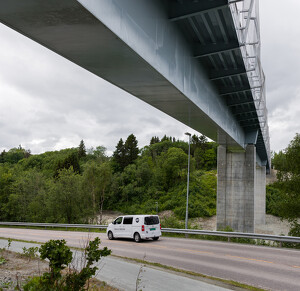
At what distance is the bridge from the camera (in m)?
4.99

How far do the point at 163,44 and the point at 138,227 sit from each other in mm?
12234

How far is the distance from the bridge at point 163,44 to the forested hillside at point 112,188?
2847 centimetres

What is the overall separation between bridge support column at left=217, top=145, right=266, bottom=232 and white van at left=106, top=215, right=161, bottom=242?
9.18 m

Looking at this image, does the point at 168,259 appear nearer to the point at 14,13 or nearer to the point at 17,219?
the point at 14,13

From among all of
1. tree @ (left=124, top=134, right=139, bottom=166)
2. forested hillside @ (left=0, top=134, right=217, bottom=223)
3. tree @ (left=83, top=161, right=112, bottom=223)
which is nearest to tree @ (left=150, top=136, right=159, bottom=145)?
forested hillside @ (left=0, top=134, right=217, bottom=223)

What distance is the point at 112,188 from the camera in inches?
2665

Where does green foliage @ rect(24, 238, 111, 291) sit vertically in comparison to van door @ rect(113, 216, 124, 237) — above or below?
above

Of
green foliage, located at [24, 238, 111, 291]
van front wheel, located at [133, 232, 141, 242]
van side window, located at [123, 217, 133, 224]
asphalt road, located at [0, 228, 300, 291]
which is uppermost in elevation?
green foliage, located at [24, 238, 111, 291]

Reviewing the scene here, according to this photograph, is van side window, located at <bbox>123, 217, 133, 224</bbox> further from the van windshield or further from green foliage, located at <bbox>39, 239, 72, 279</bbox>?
green foliage, located at <bbox>39, 239, 72, 279</bbox>

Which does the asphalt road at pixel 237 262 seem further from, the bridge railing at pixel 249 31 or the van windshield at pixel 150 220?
the bridge railing at pixel 249 31

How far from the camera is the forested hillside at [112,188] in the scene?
38844 mm

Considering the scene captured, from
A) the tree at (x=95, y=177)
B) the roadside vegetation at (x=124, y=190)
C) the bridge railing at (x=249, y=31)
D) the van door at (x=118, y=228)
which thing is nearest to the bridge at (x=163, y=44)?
the bridge railing at (x=249, y=31)

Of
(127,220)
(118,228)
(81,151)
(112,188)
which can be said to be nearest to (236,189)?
(127,220)

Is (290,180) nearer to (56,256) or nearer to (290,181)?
(290,181)
